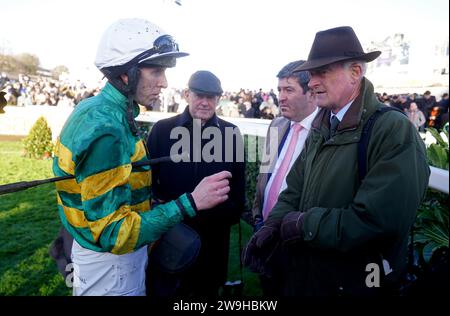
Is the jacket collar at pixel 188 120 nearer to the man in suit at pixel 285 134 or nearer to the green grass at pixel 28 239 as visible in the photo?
the man in suit at pixel 285 134

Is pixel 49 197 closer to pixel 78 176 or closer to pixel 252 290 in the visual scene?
pixel 252 290

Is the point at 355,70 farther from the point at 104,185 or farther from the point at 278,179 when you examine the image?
the point at 104,185

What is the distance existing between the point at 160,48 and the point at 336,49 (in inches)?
34.6

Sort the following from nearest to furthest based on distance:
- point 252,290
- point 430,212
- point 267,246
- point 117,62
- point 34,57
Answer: point 117,62 → point 267,246 → point 430,212 → point 252,290 → point 34,57

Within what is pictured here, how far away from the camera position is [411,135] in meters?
1.63

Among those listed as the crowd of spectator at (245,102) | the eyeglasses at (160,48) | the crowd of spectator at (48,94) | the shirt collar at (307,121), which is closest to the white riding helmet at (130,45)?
the eyeglasses at (160,48)

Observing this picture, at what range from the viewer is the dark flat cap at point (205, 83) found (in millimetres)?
3008

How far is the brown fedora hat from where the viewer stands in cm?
190

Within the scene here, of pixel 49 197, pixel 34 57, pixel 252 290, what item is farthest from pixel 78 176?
pixel 34 57

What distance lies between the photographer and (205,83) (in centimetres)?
305

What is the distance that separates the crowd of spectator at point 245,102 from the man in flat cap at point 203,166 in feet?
32.6

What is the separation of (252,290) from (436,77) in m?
22.3

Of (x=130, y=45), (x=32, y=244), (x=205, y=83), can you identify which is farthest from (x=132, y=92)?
(x=32, y=244)

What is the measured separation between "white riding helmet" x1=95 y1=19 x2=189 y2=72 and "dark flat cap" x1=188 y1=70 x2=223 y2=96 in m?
1.12
